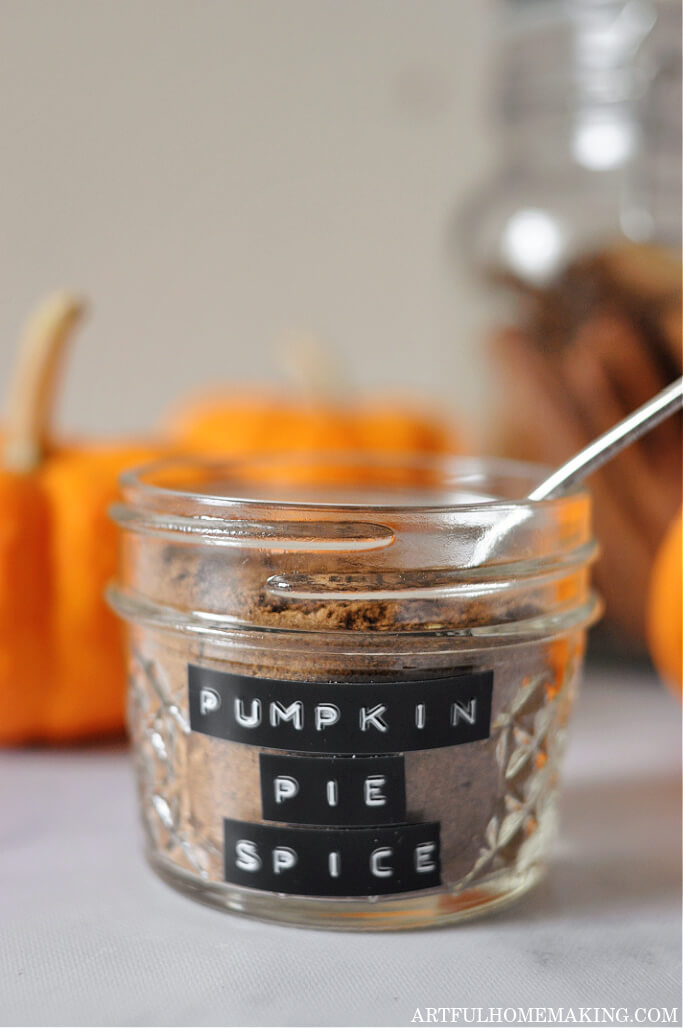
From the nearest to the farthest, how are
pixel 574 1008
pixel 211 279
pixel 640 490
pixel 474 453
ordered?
pixel 574 1008 → pixel 640 490 → pixel 474 453 → pixel 211 279

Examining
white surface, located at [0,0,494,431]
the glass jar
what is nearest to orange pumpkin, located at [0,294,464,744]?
the glass jar

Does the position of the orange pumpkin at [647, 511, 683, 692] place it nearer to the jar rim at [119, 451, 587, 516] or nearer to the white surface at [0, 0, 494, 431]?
the jar rim at [119, 451, 587, 516]

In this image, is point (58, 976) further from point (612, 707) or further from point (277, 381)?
point (277, 381)

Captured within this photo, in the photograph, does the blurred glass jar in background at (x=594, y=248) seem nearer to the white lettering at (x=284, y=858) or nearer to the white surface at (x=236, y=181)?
the white surface at (x=236, y=181)

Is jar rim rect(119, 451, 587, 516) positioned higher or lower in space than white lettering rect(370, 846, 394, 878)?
higher

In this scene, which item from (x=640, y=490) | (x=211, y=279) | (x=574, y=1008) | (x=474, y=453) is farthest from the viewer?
(x=211, y=279)

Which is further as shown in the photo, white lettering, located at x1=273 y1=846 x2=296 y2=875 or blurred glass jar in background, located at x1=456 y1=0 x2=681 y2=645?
blurred glass jar in background, located at x1=456 y1=0 x2=681 y2=645

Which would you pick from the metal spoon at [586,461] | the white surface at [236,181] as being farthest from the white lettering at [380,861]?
the white surface at [236,181]

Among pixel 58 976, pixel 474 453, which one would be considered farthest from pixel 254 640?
pixel 474 453
